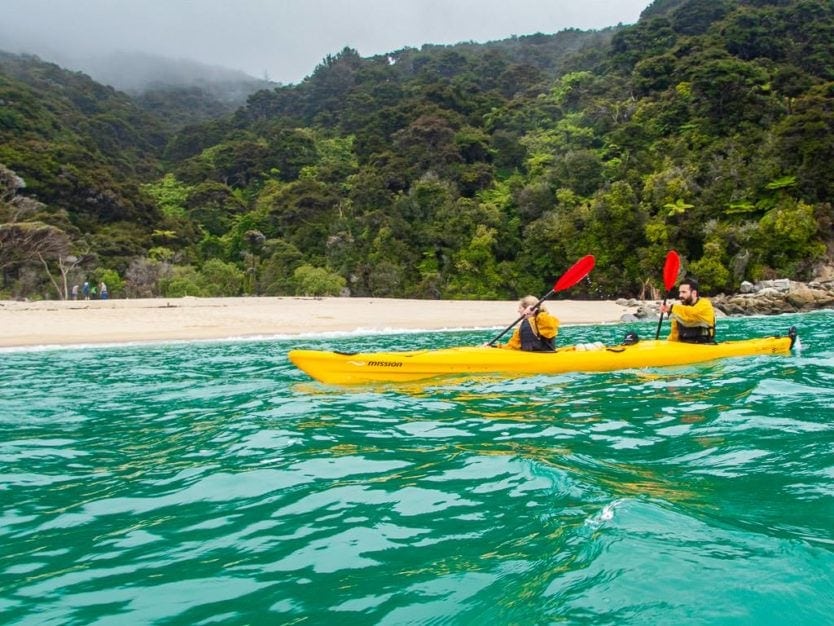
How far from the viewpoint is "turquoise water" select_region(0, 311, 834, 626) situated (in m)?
2.30

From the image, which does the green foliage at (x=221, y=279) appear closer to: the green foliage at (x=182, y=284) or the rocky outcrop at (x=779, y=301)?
the green foliage at (x=182, y=284)

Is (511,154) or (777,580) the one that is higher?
(511,154)

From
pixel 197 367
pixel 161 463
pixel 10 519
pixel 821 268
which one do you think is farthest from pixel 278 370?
pixel 821 268

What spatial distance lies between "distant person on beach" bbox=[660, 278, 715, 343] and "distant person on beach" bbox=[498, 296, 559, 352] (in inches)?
64.8

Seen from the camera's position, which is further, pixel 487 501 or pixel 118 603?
→ pixel 487 501

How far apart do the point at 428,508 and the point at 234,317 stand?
17318 mm

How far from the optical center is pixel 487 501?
3.37m

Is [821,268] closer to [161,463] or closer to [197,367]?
[197,367]

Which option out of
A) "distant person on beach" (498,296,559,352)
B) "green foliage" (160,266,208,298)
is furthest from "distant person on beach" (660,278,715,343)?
"green foliage" (160,266,208,298)

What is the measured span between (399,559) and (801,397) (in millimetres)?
5122

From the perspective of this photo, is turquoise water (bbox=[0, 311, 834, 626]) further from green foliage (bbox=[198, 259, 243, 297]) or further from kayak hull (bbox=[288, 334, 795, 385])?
green foliage (bbox=[198, 259, 243, 297])

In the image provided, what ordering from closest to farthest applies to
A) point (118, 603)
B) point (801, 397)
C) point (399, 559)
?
point (118, 603), point (399, 559), point (801, 397)

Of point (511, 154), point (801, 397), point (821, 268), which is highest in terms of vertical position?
point (511, 154)

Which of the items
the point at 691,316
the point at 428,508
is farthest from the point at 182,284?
the point at 428,508
